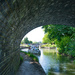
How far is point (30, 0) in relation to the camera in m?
3.57

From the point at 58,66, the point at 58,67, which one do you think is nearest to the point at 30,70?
the point at 58,67

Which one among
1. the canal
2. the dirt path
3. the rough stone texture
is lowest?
the canal

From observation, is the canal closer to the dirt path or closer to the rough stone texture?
the dirt path

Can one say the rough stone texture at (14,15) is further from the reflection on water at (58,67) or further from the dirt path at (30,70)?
the reflection on water at (58,67)

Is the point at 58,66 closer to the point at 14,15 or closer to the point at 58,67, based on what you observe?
the point at 58,67

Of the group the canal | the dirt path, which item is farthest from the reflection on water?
the dirt path

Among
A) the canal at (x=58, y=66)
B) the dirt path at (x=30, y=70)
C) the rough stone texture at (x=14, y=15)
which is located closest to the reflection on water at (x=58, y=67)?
the canal at (x=58, y=66)

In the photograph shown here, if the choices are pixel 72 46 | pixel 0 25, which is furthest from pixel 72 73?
pixel 0 25

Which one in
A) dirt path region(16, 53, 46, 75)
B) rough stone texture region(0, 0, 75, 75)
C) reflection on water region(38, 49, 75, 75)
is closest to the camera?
rough stone texture region(0, 0, 75, 75)

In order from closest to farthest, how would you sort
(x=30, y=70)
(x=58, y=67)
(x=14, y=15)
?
(x=14, y=15) < (x=30, y=70) < (x=58, y=67)

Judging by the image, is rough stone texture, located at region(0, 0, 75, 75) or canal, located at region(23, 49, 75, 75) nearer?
rough stone texture, located at region(0, 0, 75, 75)

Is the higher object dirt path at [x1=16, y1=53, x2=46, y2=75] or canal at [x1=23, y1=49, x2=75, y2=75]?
dirt path at [x1=16, y1=53, x2=46, y2=75]

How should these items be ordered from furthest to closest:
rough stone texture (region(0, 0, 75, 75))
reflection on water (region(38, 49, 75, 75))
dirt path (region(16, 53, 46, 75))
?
reflection on water (region(38, 49, 75, 75)), dirt path (region(16, 53, 46, 75)), rough stone texture (region(0, 0, 75, 75))

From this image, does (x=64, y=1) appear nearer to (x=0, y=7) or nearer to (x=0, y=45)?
(x=0, y=7)
